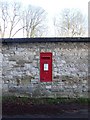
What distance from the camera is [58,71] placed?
13719 millimetres

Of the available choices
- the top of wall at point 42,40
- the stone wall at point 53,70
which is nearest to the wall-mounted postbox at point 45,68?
the stone wall at point 53,70

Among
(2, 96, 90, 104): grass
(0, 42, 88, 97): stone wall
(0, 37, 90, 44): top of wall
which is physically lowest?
(2, 96, 90, 104): grass

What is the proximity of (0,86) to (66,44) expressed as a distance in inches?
148

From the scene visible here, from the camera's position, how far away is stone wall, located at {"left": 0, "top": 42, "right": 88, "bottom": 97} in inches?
537

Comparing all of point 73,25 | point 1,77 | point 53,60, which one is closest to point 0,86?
point 1,77

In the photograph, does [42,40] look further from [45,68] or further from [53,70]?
[53,70]

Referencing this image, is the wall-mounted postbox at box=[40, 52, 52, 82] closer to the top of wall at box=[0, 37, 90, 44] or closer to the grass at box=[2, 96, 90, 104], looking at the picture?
the top of wall at box=[0, 37, 90, 44]

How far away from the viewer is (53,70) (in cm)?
1373

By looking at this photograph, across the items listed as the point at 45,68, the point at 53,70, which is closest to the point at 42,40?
the point at 45,68

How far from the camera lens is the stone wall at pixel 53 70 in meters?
13.6

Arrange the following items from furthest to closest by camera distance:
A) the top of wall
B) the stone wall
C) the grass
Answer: the stone wall, the top of wall, the grass

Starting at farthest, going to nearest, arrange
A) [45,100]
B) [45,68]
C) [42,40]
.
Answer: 1. [45,68]
2. [42,40]
3. [45,100]

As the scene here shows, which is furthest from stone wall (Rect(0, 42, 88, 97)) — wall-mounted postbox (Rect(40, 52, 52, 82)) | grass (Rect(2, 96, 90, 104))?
grass (Rect(2, 96, 90, 104))

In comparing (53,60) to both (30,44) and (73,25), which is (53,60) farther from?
(73,25)
